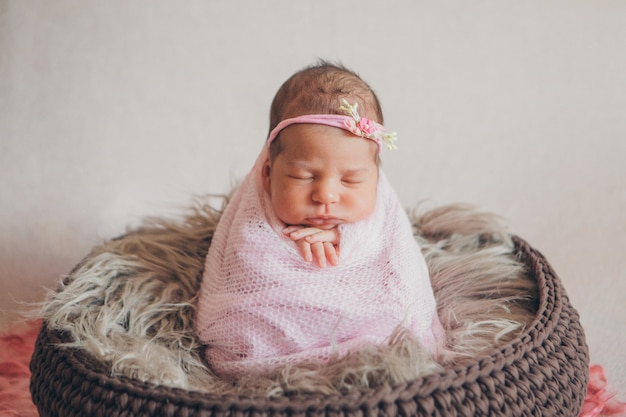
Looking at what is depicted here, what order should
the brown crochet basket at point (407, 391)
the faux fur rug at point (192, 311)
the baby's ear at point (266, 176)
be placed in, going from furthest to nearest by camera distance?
the baby's ear at point (266, 176)
the faux fur rug at point (192, 311)
the brown crochet basket at point (407, 391)

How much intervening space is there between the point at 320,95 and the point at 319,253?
0.26 meters

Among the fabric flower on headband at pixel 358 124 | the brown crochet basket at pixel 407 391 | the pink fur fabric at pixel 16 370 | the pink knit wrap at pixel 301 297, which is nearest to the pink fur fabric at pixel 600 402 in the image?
the brown crochet basket at pixel 407 391

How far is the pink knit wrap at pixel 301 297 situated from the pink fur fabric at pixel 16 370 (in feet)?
1.21

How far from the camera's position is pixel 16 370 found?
139 cm

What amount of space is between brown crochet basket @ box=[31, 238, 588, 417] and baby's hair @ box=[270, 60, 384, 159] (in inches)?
17.4

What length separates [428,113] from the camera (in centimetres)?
207

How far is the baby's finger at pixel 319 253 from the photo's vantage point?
1156 mm

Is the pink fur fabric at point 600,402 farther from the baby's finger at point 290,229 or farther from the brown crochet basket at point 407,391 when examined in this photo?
the baby's finger at point 290,229

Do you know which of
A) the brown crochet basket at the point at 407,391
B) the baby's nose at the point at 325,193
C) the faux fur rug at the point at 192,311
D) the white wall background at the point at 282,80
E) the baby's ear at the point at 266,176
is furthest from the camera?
the white wall background at the point at 282,80

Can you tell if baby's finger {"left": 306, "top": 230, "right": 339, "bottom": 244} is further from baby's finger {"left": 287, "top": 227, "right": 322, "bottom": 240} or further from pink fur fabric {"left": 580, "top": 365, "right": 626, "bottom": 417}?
pink fur fabric {"left": 580, "top": 365, "right": 626, "bottom": 417}

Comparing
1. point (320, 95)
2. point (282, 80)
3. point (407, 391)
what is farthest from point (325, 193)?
point (282, 80)

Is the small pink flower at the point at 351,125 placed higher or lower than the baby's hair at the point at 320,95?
lower

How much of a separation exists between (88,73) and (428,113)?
3.22 feet

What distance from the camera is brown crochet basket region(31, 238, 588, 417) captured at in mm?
884
